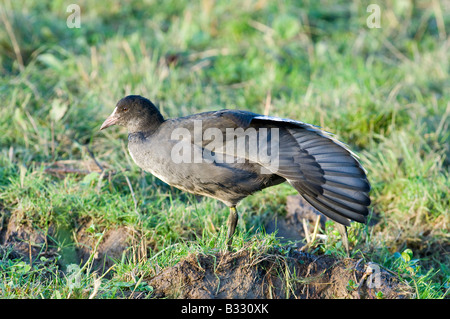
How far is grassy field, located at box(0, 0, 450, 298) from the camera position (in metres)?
3.90

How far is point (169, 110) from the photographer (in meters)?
→ 5.36

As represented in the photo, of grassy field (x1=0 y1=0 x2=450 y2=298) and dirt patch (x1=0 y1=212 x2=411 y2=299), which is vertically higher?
grassy field (x1=0 y1=0 x2=450 y2=298)

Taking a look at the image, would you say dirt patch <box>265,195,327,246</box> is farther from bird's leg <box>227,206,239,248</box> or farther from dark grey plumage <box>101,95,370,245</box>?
dark grey plumage <box>101,95,370,245</box>

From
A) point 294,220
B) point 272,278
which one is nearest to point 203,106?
point 294,220

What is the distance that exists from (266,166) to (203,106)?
2.15 m

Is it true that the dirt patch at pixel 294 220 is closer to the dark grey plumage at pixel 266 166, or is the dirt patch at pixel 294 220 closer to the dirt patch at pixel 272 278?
the dark grey plumage at pixel 266 166

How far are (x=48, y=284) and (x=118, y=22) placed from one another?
13.8 feet

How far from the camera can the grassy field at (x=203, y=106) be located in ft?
12.8

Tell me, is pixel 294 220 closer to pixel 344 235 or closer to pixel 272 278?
pixel 344 235

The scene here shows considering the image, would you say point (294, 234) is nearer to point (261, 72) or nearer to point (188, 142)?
point (188, 142)

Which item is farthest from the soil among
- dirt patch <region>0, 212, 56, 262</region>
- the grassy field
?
dirt patch <region>0, 212, 56, 262</region>

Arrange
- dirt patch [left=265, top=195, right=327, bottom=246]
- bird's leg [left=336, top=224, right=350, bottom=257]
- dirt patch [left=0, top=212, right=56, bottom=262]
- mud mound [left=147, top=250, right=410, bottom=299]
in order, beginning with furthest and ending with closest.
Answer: dirt patch [left=265, top=195, right=327, bottom=246] < dirt patch [left=0, top=212, right=56, bottom=262] < bird's leg [left=336, top=224, right=350, bottom=257] < mud mound [left=147, top=250, right=410, bottom=299]

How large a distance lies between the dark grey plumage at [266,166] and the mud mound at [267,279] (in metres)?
0.32

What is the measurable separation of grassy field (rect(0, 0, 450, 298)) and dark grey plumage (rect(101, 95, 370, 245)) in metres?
0.35
